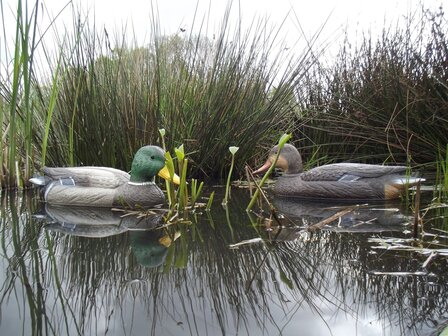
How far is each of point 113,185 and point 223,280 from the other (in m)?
1.67

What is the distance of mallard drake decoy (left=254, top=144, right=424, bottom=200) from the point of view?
3.22 metres

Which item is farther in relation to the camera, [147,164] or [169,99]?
[169,99]

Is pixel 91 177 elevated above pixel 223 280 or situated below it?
above

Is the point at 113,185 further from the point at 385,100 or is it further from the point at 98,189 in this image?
the point at 385,100

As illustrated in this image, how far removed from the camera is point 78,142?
12.7ft

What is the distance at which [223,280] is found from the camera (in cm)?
136

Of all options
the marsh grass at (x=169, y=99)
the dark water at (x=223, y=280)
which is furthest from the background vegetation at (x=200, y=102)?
the dark water at (x=223, y=280)

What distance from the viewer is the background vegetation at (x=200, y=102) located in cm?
380

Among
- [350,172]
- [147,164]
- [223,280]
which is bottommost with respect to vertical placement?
[223,280]

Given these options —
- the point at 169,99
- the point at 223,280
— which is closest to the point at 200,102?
the point at 169,99

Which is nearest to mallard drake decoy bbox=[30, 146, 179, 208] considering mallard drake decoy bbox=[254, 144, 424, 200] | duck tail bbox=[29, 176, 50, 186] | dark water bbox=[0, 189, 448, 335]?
duck tail bbox=[29, 176, 50, 186]

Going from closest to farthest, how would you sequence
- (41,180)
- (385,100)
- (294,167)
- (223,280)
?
(223,280) → (41,180) → (294,167) → (385,100)

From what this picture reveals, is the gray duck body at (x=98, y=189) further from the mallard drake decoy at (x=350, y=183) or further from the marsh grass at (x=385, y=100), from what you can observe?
the marsh grass at (x=385, y=100)

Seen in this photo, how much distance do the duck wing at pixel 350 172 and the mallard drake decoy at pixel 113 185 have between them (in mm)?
1088
